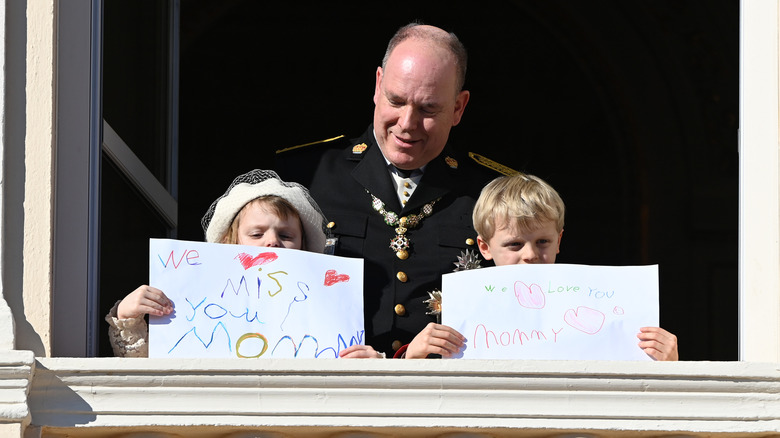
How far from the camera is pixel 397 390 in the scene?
11.8ft

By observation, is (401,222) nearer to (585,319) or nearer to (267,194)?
(267,194)

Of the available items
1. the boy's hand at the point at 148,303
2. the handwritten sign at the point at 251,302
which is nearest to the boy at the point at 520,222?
the handwritten sign at the point at 251,302

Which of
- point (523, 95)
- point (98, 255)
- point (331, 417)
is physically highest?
point (523, 95)

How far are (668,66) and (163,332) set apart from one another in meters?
4.67

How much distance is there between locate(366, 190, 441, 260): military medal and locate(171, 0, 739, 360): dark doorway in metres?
3.34

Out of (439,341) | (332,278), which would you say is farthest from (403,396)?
(332,278)

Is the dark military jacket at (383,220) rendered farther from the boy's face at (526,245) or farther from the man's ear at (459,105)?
the boy's face at (526,245)

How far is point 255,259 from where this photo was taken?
3746 mm

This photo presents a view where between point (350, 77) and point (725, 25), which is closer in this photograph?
point (725, 25)

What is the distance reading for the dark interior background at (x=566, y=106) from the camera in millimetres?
7824

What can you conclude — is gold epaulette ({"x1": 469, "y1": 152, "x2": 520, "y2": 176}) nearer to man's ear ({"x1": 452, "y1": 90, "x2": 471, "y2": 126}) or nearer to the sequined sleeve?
man's ear ({"x1": 452, "y1": 90, "x2": 471, "y2": 126})

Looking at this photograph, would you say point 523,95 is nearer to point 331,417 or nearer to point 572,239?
point 572,239

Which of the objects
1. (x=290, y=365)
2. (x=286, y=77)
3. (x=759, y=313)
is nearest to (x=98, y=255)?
(x=290, y=365)

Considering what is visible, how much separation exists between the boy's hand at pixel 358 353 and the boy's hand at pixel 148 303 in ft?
1.25
